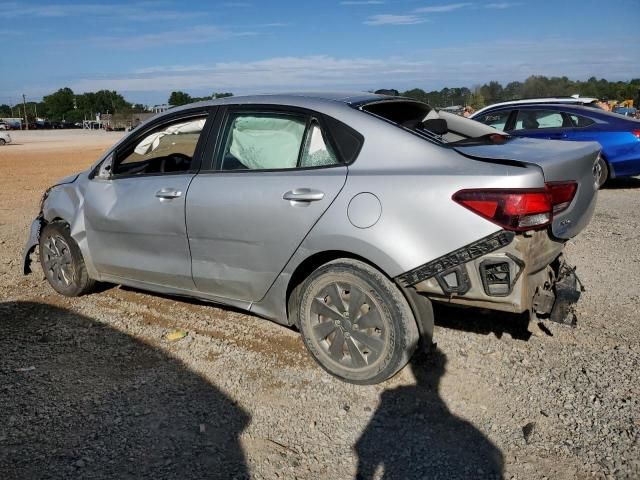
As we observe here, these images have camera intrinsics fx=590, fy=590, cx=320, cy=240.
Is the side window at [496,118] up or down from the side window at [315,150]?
up

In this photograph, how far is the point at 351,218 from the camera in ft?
11.2

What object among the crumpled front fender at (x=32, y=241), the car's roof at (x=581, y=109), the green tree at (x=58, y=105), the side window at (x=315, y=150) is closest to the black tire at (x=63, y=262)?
the crumpled front fender at (x=32, y=241)

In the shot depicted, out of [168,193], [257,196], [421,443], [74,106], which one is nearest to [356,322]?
[421,443]

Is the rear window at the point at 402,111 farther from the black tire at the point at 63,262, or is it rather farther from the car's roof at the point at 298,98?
the black tire at the point at 63,262

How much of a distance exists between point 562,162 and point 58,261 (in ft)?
14.0

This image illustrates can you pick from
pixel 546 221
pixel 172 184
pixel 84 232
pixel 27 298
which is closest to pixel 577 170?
pixel 546 221

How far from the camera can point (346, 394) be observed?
358 centimetres

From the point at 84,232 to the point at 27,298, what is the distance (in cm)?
107

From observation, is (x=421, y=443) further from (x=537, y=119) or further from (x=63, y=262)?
(x=537, y=119)

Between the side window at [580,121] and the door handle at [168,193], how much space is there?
26.8ft

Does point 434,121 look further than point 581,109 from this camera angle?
No

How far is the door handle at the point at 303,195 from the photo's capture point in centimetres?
355

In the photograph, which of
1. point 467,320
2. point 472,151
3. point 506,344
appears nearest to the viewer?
point 472,151

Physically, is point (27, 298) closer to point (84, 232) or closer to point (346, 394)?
point (84, 232)
